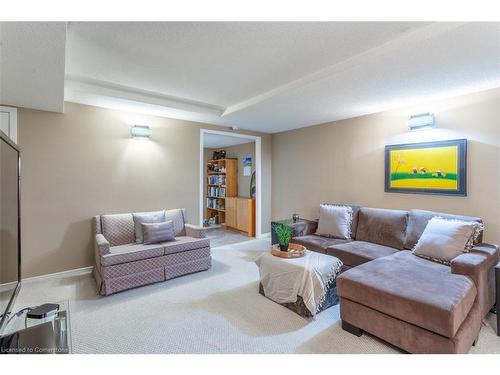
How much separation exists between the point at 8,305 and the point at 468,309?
3.00m

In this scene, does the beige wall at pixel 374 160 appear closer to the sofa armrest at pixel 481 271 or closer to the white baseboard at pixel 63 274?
the sofa armrest at pixel 481 271

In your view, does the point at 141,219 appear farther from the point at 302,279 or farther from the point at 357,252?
the point at 357,252

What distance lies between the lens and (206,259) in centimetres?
343

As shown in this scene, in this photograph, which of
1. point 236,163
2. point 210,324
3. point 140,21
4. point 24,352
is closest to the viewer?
point 24,352

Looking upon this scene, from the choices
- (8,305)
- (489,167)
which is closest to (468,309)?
(489,167)

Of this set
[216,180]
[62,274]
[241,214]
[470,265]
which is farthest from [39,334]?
[216,180]

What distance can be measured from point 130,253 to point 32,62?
1.96 metres

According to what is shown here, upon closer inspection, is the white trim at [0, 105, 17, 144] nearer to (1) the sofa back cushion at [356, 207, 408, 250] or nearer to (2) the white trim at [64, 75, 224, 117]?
(2) the white trim at [64, 75, 224, 117]

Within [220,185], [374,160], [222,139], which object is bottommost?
[220,185]

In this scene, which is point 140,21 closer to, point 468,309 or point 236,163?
point 468,309

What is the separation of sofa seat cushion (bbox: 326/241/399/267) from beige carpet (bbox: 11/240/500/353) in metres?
0.62

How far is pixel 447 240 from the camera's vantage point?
2.38m

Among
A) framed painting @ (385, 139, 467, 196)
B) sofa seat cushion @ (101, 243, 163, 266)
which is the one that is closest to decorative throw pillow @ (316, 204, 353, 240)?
framed painting @ (385, 139, 467, 196)

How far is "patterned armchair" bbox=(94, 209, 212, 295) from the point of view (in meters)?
2.70
